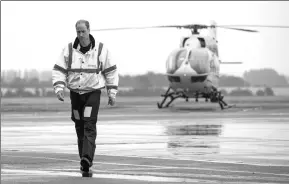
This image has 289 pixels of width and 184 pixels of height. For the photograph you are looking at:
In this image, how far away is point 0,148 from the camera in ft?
52.8

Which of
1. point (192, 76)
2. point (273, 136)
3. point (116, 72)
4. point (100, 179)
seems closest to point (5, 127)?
point (273, 136)

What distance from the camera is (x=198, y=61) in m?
42.7

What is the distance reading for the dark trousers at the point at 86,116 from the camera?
38.8 feet

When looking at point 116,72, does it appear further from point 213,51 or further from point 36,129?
point 213,51

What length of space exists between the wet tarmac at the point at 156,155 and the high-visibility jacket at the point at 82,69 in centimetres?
107

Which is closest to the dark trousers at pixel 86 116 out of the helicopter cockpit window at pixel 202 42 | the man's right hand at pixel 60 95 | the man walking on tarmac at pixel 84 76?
the man walking on tarmac at pixel 84 76

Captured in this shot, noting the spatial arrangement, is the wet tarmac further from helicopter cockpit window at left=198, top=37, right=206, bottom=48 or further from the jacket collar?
helicopter cockpit window at left=198, top=37, right=206, bottom=48

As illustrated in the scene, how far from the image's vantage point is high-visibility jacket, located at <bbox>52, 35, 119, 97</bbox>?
11969 mm

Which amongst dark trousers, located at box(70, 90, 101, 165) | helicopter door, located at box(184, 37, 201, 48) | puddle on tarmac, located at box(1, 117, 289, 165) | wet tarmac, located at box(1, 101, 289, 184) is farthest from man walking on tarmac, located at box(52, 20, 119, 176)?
helicopter door, located at box(184, 37, 201, 48)

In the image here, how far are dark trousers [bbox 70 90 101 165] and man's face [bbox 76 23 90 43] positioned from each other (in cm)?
72

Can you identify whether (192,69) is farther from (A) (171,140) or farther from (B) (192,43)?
(A) (171,140)

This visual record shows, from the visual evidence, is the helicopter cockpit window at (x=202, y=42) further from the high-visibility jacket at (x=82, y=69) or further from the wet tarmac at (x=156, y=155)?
the high-visibility jacket at (x=82, y=69)

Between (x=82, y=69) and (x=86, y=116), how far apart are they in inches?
23.9

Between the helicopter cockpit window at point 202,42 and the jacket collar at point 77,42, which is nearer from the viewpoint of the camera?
the jacket collar at point 77,42
